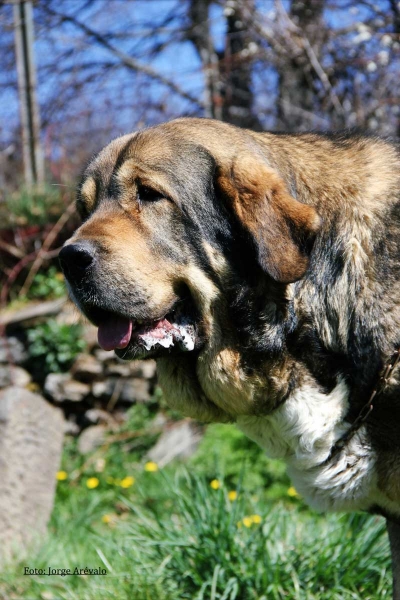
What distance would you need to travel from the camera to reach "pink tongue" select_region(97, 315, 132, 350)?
9.26ft

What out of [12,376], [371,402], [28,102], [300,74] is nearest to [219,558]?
[371,402]

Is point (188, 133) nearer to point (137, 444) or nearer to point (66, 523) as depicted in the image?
point (66, 523)

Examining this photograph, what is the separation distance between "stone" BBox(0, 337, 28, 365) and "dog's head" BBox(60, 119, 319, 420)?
4299 millimetres

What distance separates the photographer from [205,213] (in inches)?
110

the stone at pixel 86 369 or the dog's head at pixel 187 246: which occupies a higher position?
the dog's head at pixel 187 246

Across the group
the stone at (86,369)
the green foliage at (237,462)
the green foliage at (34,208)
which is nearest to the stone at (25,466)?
the stone at (86,369)

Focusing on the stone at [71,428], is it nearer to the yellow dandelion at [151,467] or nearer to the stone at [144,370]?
the stone at [144,370]

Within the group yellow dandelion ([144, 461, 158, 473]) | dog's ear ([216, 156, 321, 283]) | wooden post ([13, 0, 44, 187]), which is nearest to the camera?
dog's ear ([216, 156, 321, 283])

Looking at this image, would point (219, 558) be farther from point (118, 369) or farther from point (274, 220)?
point (118, 369)

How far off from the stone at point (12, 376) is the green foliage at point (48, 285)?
862 mm

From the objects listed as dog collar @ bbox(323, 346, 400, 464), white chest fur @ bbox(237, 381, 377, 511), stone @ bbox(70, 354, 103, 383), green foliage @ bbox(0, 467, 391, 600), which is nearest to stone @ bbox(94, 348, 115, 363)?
stone @ bbox(70, 354, 103, 383)

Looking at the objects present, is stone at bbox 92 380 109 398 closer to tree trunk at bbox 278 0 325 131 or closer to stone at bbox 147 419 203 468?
stone at bbox 147 419 203 468

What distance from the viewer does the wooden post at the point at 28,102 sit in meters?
7.88

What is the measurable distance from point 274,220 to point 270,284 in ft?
0.91
